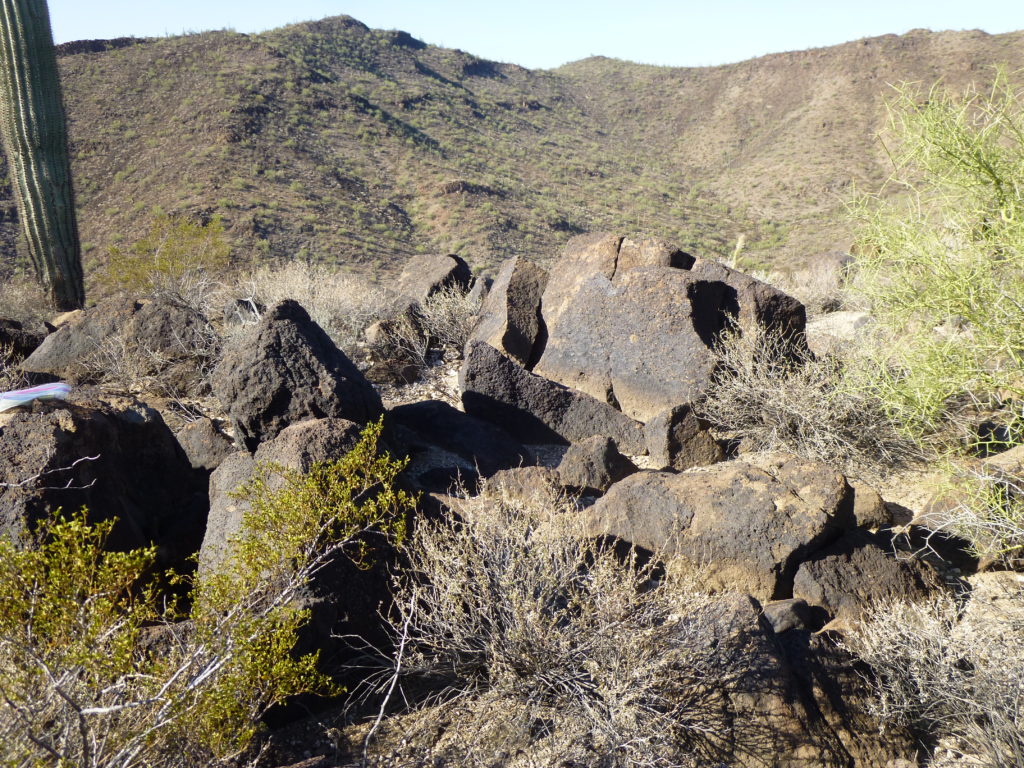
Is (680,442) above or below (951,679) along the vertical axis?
above

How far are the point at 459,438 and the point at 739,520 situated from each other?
8.36ft

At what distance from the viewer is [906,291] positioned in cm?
456

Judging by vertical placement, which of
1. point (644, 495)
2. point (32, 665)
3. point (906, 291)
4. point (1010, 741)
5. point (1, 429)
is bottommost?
point (1010, 741)

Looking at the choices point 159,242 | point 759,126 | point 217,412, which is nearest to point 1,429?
point 217,412

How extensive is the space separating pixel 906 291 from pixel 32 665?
15.4ft

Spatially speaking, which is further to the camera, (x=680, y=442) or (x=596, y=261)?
(x=596, y=261)

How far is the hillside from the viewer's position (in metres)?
24.4

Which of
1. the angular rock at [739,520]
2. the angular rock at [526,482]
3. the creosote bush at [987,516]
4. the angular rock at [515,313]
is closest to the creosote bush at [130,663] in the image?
the angular rock at [526,482]

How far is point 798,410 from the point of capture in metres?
6.27

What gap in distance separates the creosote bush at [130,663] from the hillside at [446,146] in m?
16.7

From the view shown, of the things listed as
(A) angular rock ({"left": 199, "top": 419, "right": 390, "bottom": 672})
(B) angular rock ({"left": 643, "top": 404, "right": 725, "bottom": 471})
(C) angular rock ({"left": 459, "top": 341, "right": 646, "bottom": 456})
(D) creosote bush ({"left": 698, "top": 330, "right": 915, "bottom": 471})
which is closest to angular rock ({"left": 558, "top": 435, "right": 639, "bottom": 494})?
(B) angular rock ({"left": 643, "top": 404, "right": 725, "bottom": 471})

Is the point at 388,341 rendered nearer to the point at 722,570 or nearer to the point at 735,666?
the point at 722,570

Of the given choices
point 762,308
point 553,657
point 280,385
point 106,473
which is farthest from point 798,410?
point 106,473

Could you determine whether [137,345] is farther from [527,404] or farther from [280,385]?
[527,404]
